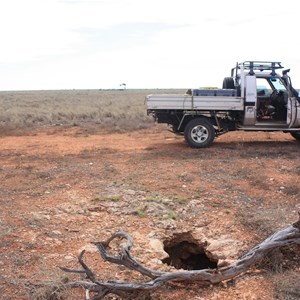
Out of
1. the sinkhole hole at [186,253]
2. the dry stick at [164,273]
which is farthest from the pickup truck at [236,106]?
the dry stick at [164,273]

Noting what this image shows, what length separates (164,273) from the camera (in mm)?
4203

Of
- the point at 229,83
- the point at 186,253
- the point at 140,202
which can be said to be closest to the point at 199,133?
the point at 229,83

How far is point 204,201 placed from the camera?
22.0 feet

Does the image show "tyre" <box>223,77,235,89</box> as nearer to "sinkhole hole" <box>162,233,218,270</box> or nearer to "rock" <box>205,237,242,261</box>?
"sinkhole hole" <box>162,233,218,270</box>

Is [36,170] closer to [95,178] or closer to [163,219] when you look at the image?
[95,178]

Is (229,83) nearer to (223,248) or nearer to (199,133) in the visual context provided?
(199,133)

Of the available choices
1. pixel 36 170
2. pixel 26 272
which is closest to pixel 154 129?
pixel 36 170

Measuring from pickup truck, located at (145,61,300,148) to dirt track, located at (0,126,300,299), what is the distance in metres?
0.57

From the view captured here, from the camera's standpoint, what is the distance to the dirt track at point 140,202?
475cm

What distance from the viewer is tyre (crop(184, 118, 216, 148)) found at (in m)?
10.3

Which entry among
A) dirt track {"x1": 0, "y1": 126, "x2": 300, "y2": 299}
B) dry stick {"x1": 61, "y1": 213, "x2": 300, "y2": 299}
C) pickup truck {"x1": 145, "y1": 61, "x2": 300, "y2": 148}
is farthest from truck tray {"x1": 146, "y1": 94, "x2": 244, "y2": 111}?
dry stick {"x1": 61, "y1": 213, "x2": 300, "y2": 299}

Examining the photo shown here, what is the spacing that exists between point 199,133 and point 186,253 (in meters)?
4.85

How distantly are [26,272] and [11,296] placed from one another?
1.51 feet

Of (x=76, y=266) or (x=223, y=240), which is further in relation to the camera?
(x=223, y=240)
